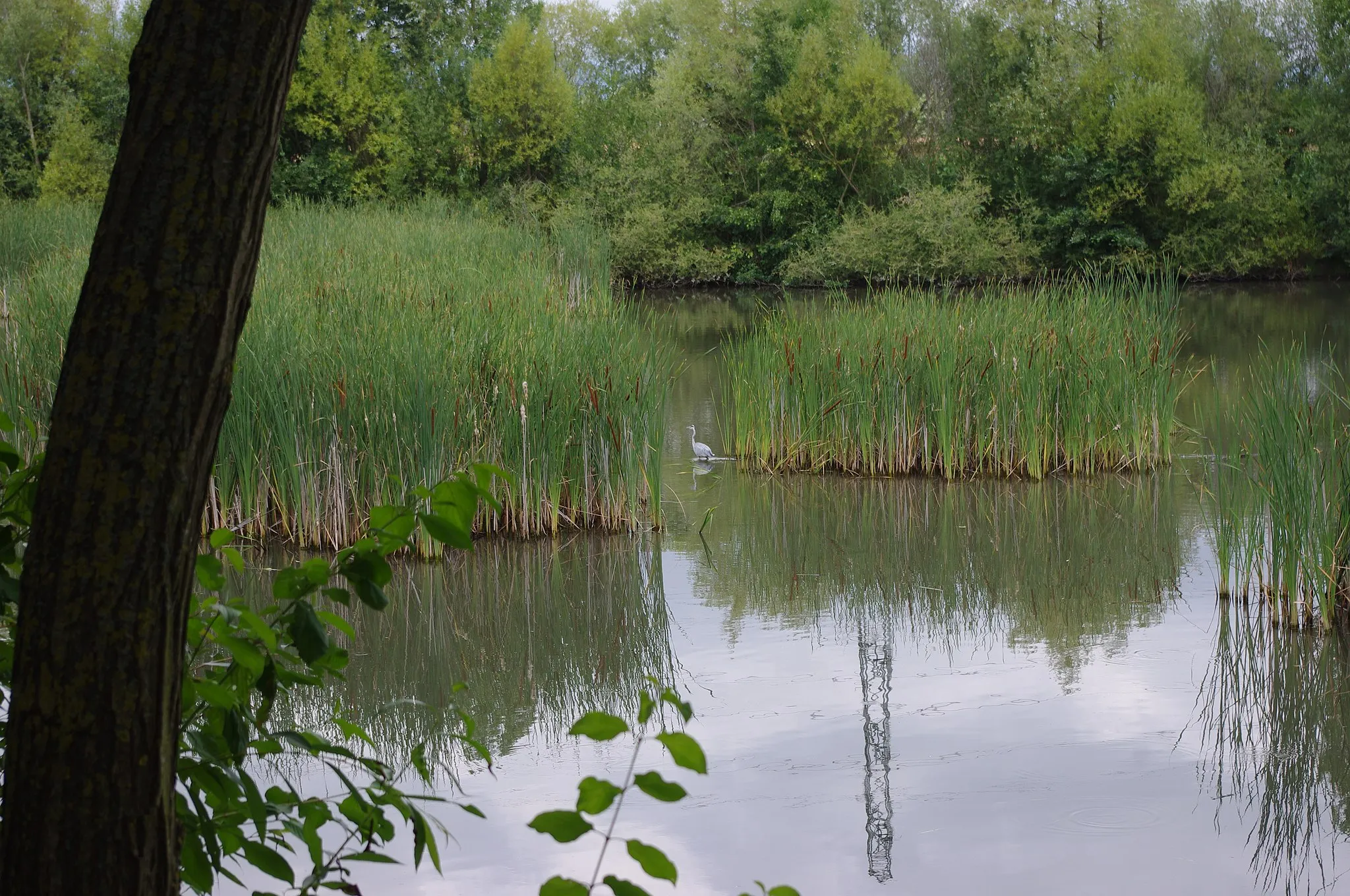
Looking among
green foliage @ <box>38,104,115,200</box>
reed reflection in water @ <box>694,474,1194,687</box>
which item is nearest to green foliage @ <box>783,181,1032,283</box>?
reed reflection in water @ <box>694,474,1194,687</box>

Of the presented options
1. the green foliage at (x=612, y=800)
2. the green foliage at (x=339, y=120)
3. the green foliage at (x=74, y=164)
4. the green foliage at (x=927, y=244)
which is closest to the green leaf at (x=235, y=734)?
the green foliage at (x=612, y=800)

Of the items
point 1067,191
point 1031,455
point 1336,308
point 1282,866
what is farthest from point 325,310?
point 1067,191

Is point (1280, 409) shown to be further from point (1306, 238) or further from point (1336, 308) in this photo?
point (1306, 238)

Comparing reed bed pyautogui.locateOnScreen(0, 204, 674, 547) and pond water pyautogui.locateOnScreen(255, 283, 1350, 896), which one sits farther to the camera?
reed bed pyautogui.locateOnScreen(0, 204, 674, 547)

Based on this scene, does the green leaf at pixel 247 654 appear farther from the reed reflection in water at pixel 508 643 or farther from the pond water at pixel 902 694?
the reed reflection in water at pixel 508 643

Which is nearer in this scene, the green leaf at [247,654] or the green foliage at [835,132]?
the green leaf at [247,654]

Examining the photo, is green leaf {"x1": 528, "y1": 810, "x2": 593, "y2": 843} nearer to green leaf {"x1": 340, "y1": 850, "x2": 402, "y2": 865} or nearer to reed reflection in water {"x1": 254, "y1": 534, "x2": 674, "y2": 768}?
green leaf {"x1": 340, "y1": 850, "x2": 402, "y2": 865}

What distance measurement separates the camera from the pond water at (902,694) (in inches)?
134

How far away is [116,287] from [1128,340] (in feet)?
25.9

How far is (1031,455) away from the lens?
799 cm

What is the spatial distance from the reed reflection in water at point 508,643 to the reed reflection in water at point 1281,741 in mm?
1894

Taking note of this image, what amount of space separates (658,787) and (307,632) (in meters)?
0.45

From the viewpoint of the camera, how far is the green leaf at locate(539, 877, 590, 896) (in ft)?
4.08

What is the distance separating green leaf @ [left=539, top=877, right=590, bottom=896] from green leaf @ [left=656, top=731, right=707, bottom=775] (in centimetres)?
17
